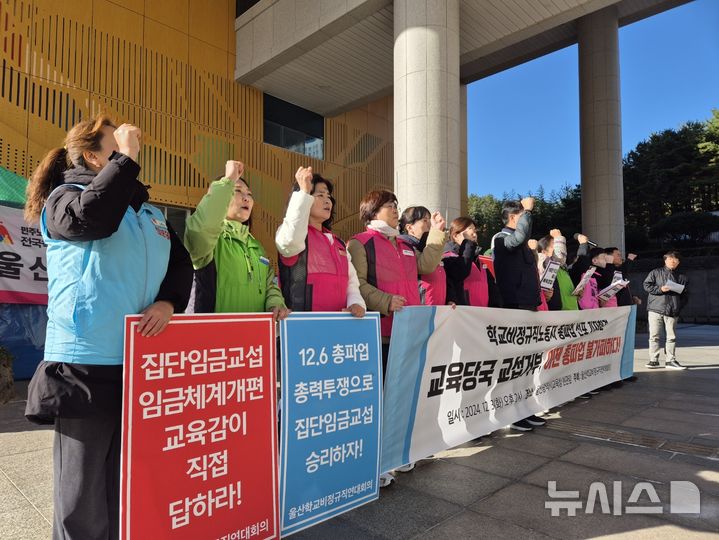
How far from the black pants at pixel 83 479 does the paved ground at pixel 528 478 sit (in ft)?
3.36

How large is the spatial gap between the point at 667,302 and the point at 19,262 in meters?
10.3

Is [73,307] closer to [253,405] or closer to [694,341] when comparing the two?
[253,405]

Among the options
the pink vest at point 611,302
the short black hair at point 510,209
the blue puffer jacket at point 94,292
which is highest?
the short black hair at point 510,209

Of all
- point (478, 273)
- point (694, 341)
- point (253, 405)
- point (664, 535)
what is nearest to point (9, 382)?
point (253, 405)

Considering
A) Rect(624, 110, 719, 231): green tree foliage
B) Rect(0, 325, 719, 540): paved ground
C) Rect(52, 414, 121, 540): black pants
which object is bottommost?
Rect(0, 325, 719, 540): paved ground

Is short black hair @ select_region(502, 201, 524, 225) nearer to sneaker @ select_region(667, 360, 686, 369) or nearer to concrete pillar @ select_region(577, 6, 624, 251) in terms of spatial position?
sneaker @ select_region(667, 360, 686, 369)

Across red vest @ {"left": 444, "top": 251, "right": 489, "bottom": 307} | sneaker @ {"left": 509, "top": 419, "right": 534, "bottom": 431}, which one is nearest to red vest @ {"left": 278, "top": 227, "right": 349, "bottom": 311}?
red vest @ {"left": 444, "top": 251, "right": 489, "bottom": 307}

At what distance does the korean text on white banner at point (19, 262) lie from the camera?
22.3ft

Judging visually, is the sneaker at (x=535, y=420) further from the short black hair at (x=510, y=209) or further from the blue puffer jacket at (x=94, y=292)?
the blue puffer jacket at (x=94, y=292)

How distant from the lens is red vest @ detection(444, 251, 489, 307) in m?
4.57

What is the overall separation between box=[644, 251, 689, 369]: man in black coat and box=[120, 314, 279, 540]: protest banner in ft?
26.7

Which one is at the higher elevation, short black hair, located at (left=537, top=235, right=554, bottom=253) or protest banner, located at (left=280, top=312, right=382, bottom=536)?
short black hair, located at (left=537, top=235, right=554, bottom=253)

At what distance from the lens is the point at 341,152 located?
1467cm

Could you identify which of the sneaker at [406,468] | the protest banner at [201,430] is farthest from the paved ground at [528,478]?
the protest banner at [201,430]
